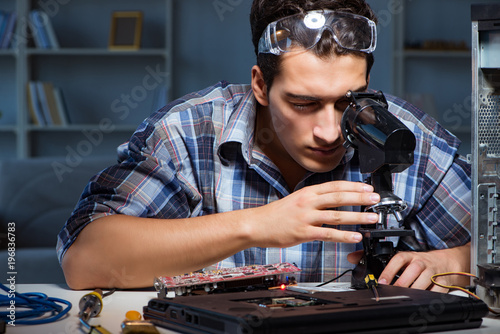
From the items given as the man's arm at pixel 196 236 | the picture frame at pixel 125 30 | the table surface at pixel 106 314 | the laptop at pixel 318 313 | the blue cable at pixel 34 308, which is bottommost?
the table surface at pixel 106 314

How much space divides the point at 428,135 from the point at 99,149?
10.6 ft

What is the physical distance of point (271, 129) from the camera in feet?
4.92

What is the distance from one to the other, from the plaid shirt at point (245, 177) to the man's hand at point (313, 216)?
36cm

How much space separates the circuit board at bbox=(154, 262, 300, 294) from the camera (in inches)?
39.0

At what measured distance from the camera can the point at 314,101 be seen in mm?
1245

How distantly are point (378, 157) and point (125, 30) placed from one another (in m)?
3.41

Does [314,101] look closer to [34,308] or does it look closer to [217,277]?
[217,277]

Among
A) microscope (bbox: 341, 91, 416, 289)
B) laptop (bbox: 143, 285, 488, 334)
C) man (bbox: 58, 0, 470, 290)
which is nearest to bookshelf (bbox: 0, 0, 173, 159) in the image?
man (bbox: 58, 0, 470, 290)

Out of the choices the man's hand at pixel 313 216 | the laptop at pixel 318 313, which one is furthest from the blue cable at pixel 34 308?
the man's hand at pixel 313 216

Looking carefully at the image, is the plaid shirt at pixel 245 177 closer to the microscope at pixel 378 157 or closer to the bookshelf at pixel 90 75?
the microscope at pixel 378 157

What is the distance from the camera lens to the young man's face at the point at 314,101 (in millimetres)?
1234

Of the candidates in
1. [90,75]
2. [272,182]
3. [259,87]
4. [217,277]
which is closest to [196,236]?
[217,277]

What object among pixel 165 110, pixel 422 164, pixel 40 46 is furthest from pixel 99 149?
pixel 422 164

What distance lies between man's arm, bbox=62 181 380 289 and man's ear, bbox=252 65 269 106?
44cm
